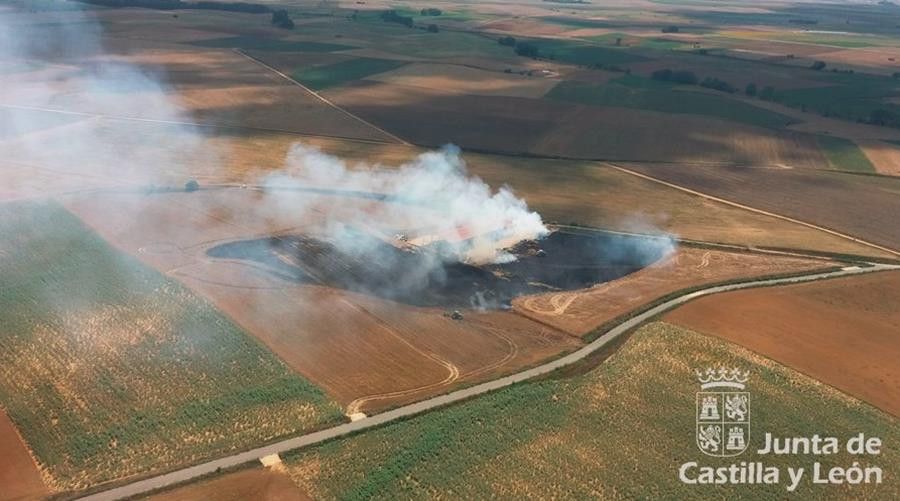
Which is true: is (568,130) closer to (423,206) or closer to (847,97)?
(423,206)

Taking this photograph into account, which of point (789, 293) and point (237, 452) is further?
point (789, 293)

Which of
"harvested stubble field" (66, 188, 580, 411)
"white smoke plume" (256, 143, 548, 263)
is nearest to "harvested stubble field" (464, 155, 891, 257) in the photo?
"white smoke plume" (256, 143, 548, 263)

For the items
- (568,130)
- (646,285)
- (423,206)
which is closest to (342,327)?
(423,206)

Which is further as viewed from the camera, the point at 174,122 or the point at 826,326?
the point at 174,122

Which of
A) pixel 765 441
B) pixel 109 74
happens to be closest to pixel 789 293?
pixel 765 441

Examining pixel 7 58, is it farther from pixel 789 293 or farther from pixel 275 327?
pixel 789 293

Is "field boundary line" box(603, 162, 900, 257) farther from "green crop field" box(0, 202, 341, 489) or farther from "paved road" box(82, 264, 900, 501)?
"green crop field" box(0, 202, 341, 489)
